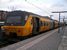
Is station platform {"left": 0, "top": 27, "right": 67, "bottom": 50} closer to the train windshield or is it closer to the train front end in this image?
the train front end

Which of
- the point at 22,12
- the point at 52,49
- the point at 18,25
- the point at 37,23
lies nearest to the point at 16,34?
the point at 18,25

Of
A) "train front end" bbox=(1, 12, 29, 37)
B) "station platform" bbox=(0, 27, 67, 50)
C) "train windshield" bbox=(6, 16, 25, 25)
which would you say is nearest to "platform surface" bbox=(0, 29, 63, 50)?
"station platform" bbox=(0, 27, 67, 50)

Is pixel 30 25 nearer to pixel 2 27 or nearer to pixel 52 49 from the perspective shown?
pixel 2 27

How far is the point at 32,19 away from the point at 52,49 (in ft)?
36.4

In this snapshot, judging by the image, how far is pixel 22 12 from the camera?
79.4ft

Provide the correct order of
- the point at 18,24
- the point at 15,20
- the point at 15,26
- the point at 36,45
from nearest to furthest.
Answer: the point at 36,45 < the point at 15,26 < the point at 18,24 < the point at 15,20

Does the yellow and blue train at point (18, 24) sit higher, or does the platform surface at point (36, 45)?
the yellow and blue train at point (18, 24)

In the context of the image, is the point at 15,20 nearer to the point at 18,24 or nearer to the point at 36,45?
the point at 18,24

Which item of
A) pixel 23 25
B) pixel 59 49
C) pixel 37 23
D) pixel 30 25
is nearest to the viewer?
pixel 59 49

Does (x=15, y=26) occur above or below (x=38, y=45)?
above

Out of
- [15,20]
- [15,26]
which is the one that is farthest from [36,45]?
[15,20]

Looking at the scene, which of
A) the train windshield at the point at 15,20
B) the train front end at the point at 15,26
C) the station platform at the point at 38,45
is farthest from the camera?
the train windshield at the point at 15,20

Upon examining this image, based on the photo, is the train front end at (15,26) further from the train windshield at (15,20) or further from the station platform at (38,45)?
the station platform at (38,45)

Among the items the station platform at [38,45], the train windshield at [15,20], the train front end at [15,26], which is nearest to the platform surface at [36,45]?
the station platform at [38,45]
